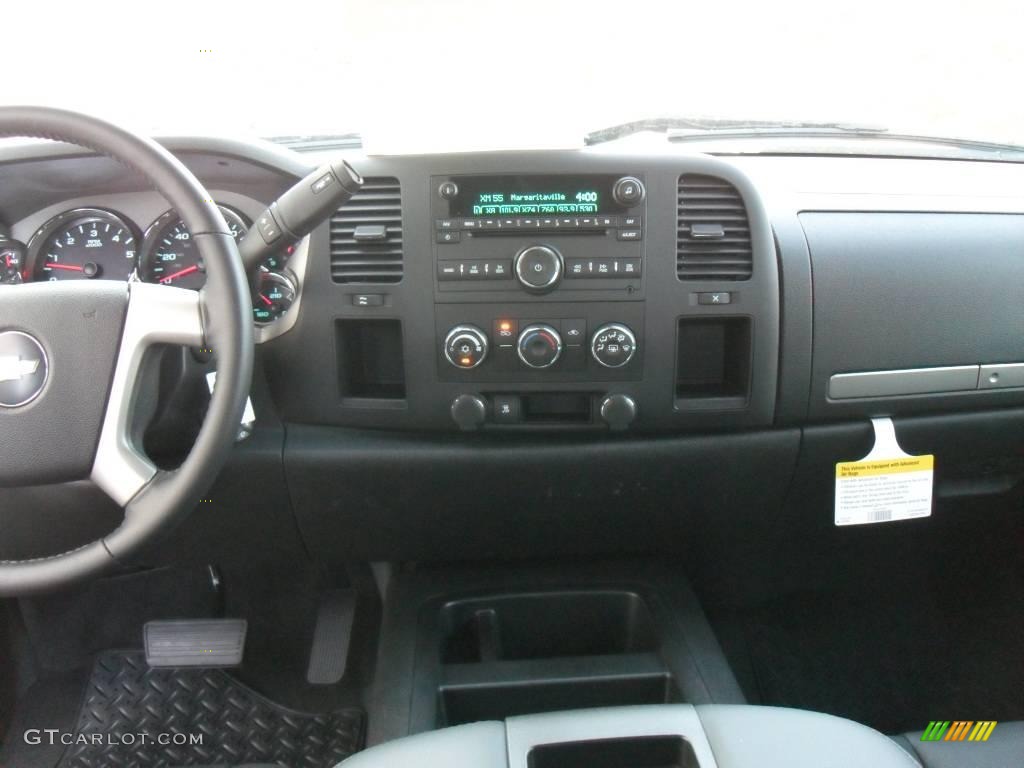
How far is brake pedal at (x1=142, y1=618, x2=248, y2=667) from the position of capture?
2.10m

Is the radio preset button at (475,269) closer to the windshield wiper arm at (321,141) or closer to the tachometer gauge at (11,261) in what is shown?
the windshield wiper arm at (321,141)

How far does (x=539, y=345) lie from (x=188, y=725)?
1.34 m

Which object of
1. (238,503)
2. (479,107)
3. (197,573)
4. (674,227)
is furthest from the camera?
(197,573)

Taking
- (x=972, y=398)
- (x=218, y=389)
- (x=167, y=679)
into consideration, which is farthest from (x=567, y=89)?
(x=167, y=679)

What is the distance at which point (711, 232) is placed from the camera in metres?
1.50

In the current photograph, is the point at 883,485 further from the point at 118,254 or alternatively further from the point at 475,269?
the point at 118,254

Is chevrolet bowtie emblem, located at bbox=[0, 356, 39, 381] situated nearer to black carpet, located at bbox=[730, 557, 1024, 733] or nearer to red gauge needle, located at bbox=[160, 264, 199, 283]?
red gauge needle, located at bbox=[160, 264, 199, 283]

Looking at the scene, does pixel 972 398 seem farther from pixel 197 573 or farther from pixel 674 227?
pixel 197 573

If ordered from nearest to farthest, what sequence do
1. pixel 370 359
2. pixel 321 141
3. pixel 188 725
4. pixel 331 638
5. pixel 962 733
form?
pixel 962 733
pixel 370 359
pixel 321 141
pixel 188 725
pixel 331 638

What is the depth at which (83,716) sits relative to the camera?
2.06 metres

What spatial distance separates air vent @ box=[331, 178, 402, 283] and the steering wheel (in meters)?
0.33

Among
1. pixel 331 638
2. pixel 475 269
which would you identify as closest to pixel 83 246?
pixel 475 269

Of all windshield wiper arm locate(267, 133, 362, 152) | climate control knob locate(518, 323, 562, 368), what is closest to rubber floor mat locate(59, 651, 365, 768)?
climate control knob locate(518, 323, 562, 368)

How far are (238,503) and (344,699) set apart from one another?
0.69 metres
